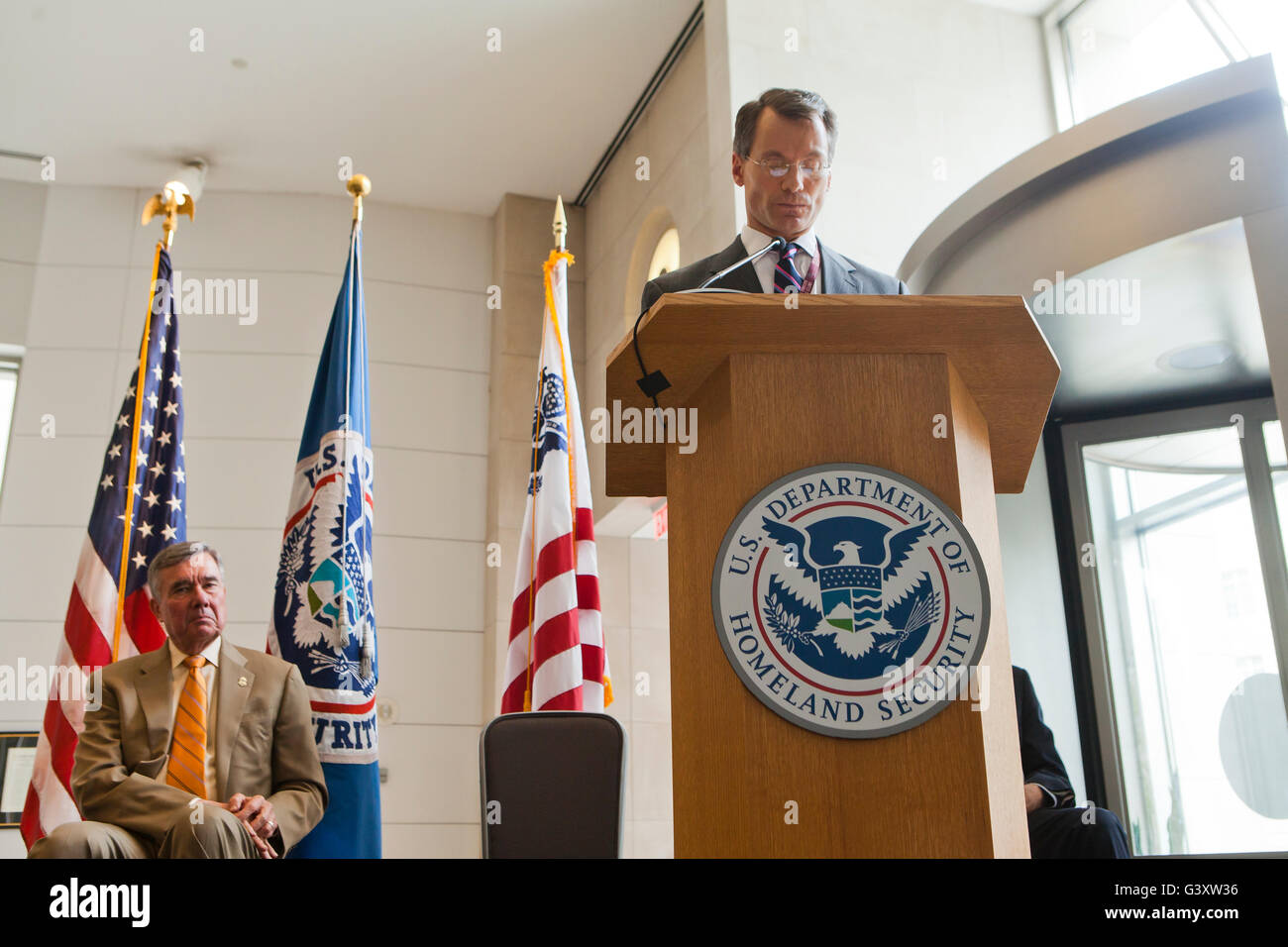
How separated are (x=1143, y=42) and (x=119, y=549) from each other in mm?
4805

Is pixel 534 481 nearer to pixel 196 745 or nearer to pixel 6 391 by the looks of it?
pixel 196 745

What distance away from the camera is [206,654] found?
2742 millimetres

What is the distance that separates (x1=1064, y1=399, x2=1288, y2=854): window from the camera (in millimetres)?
3484

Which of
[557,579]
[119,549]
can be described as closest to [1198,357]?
[557,579]

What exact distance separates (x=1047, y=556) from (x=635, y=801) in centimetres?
271

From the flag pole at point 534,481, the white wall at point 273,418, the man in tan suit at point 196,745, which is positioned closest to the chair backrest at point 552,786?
the man in tan suit at point 196,745

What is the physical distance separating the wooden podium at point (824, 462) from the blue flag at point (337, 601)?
228cm

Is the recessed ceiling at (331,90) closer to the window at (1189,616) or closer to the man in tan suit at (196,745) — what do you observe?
the window at (1189,616)

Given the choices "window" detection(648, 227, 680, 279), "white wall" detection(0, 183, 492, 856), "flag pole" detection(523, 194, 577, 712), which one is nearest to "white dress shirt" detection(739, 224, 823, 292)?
"flag pole" detection(523, 194, 577, 712)

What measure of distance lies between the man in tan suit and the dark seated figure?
1.75 meters

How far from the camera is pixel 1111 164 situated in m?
3.09

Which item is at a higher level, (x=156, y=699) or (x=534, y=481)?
(x=534, y=481)
